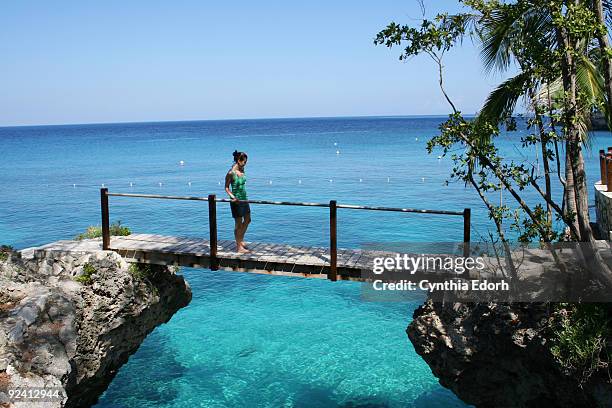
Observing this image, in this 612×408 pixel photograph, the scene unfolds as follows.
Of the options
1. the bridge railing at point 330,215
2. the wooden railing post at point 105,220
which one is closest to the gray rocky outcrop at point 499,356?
the bridge railing at point 330,215

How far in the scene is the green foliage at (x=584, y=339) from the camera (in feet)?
25.4

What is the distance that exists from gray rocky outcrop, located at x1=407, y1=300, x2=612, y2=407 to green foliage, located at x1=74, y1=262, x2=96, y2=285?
20.1 ft

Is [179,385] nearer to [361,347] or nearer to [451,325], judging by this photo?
[361,347]

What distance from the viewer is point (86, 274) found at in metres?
10.7

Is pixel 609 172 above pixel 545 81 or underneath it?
underneath

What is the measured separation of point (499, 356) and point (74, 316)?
7.27 meters

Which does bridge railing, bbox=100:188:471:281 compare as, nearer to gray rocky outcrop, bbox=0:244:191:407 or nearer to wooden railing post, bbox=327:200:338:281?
wooden railing post, bbox=327:200:338:281

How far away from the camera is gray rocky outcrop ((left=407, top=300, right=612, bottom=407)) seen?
8.27m

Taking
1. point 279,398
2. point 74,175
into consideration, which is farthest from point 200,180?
point 279,398

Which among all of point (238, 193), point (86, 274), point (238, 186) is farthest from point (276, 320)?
point (86, 274)

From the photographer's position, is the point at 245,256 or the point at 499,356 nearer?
the point at 499,356

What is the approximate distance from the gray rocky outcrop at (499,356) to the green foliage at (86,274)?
613 cm

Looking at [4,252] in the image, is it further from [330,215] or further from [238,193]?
[330,215]

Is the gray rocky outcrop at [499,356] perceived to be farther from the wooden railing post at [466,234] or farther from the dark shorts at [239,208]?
the dark shorts at [239,208]
